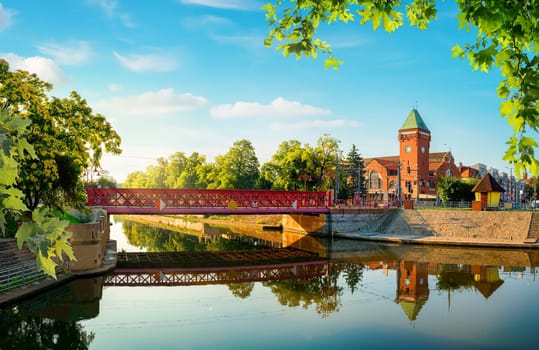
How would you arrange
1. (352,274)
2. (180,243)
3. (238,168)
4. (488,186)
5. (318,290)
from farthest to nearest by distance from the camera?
(238,168), (488,186), (180,243), (352,274), (318,290)

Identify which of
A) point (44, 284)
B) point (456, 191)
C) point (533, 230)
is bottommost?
point (44, 284)

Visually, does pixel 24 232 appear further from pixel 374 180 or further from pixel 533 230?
pixel 374 180

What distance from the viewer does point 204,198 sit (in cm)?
3888

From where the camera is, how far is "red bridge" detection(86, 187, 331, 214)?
34688mm

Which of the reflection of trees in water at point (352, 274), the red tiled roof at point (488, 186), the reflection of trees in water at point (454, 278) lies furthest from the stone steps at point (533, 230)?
the reflection of trees in water at point (352, 274)

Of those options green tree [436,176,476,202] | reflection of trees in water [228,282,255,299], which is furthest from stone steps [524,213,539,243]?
reflection of trees in water [228,282,255,299]

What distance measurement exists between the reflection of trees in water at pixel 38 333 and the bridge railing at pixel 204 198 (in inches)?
688

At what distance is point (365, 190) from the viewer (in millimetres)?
83875

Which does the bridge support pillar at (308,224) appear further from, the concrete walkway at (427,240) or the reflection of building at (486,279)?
the reflection of building at (486,279)

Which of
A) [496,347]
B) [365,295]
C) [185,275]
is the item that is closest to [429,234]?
[365,295]

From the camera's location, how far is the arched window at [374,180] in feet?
275

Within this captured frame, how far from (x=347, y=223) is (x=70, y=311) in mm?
32780

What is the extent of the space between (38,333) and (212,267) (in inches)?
556

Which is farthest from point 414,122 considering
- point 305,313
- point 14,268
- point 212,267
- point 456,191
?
point 14,268
